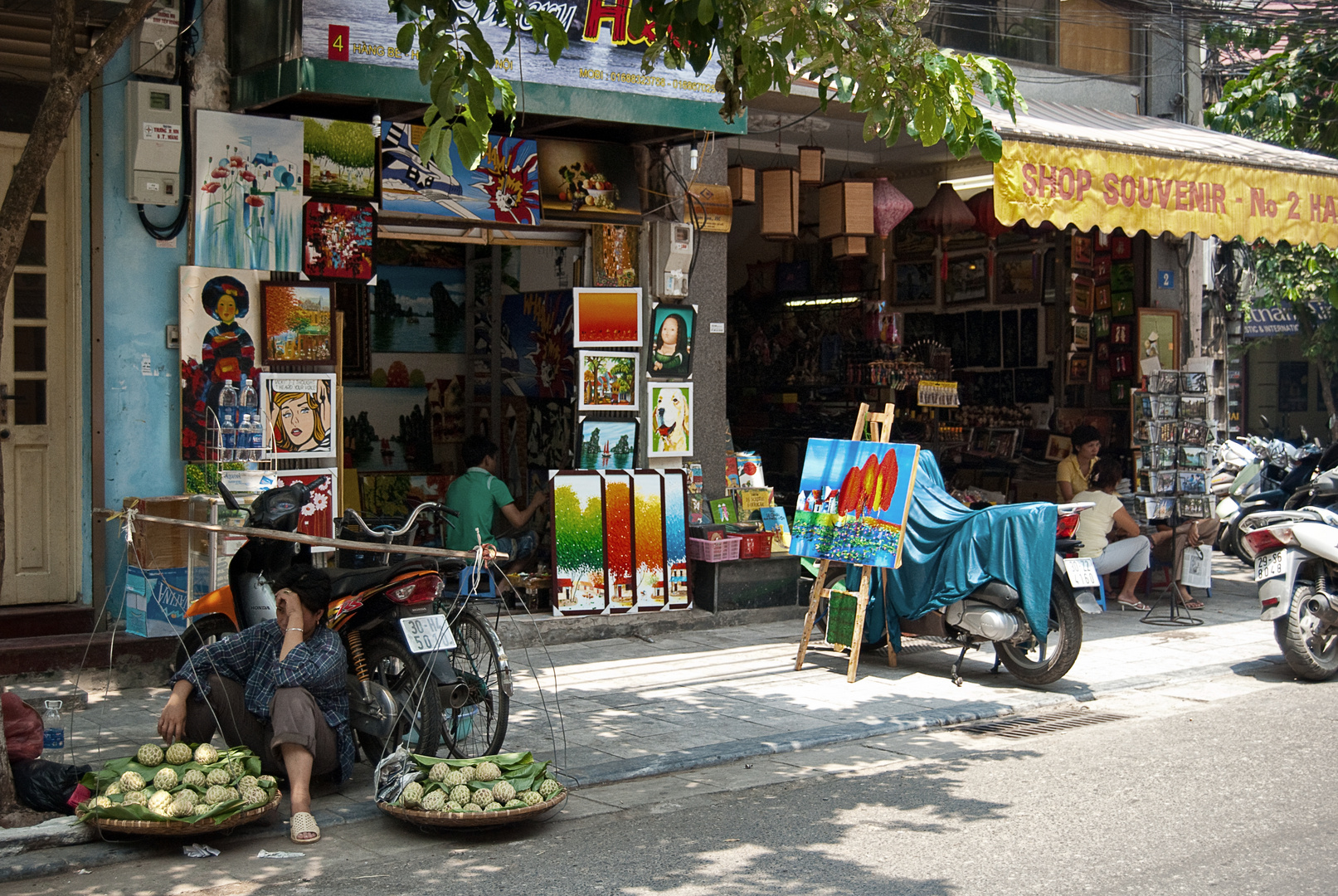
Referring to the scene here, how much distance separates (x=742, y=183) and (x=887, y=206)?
1.39 meters

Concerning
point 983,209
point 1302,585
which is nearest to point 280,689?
point 1302,585

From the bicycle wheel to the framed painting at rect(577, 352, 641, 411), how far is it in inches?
159

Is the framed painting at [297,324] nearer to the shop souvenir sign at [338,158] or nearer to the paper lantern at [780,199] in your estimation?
the shop souvenir sign at [338,158]

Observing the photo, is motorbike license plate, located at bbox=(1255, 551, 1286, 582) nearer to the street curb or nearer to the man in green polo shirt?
the street curb

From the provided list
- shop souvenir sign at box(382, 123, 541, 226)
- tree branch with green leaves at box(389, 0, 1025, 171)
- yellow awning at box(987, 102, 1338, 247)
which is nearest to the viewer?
tree branch with green leaves at box(389, 0, 1025, 171)

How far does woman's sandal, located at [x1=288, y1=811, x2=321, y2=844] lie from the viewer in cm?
525

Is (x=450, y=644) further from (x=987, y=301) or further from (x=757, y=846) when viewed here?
(x=987, y=301)

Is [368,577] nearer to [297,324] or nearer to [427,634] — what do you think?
[427,634]

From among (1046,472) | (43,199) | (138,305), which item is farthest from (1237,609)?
(43,199)

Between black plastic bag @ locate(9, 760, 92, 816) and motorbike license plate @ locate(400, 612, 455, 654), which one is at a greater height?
motorbike license plate @ locate(400, 612, 455, 654)

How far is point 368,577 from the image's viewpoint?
19.5 ft

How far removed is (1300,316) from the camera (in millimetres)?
23406

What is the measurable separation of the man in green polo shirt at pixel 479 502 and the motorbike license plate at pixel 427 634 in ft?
11.5

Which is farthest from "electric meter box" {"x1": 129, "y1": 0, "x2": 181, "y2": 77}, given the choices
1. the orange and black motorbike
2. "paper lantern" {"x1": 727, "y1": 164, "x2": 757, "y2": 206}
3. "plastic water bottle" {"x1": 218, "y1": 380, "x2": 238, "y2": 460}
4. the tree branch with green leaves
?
"paper lantern" {"x1": 727, "y1": 164, "x2": 757, "y2": 206}
